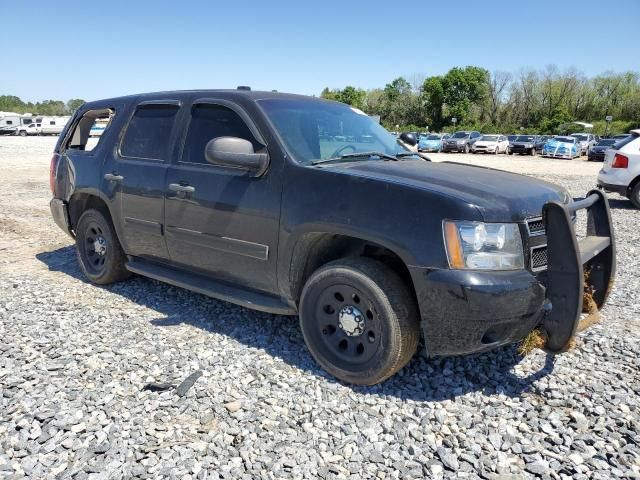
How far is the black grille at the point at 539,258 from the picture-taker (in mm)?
2829

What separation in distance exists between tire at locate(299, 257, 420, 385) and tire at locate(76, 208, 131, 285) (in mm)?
2352

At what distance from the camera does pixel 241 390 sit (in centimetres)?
308

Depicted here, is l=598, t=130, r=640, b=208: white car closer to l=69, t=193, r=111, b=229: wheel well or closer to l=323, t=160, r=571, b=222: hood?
l=323, t=160, r=571, b=222: hood

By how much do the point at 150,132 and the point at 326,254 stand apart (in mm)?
2077

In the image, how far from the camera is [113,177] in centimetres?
448

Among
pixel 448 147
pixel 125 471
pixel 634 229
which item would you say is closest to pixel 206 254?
pixel 125 471

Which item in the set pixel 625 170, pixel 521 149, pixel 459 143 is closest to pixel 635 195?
pixel 625 170

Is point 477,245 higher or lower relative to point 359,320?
higher

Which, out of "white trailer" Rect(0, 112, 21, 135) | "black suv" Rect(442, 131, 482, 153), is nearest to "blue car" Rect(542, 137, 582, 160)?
"black suv" Rect(442, 131, 482, 153)

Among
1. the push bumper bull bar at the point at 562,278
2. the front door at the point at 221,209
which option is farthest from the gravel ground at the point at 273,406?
the front door at the point at 221,209

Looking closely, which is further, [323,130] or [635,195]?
[635,195]

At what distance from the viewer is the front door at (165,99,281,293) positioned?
3426 mm

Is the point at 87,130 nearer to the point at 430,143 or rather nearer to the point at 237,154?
the point at 237,154

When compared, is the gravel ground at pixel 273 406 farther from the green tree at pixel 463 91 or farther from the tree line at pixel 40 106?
the tree line at pixel 40 106
